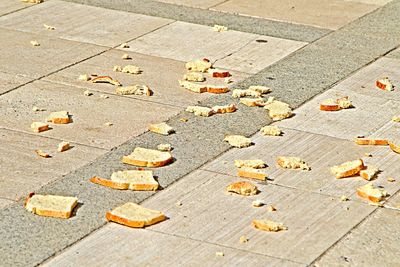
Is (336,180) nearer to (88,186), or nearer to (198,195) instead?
(198,195)

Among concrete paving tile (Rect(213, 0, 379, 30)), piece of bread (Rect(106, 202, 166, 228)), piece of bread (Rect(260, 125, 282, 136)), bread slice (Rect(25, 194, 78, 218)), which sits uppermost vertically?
bread slice (Rect(25, 194, 78, 218))

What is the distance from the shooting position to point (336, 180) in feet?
25.6

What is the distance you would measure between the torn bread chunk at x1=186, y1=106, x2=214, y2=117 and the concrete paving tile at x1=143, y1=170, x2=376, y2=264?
1.21 m

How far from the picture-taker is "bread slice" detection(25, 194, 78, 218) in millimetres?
7074

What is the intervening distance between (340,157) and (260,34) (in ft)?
10.9

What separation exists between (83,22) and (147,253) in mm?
5367

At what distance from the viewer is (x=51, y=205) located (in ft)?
23.5

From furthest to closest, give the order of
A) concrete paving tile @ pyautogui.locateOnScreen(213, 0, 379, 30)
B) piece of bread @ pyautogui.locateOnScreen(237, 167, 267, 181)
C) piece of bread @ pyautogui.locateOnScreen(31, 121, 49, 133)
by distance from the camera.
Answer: concrete paving tile @ pyautogui.locateOnScreen(213, 0, 379, 30) < piece of bread @ pyautogui.locateOnScreen(31, 121, 49, 133) < piece of bread @ pyautogui.locateOnScreen(237, 167, 267, 181)

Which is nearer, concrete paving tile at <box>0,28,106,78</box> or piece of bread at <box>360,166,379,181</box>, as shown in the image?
piece of bread at <box>360,166,379,181</box>

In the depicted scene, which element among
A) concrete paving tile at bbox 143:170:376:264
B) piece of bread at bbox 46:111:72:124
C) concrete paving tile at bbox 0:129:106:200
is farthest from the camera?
piece of bread at bbox 46:111:72:124


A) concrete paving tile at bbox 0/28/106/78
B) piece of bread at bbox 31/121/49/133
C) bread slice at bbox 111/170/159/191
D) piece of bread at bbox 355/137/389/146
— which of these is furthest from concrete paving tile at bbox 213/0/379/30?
bread slice at bbox 111/170/159/191

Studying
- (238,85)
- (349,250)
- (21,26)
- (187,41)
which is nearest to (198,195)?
(349,250)

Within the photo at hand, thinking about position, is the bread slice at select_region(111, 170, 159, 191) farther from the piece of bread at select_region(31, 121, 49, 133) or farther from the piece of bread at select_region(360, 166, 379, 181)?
the piece of bread at select_region(360, 166, 379, 181)

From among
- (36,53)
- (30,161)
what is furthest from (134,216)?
(36,53)
